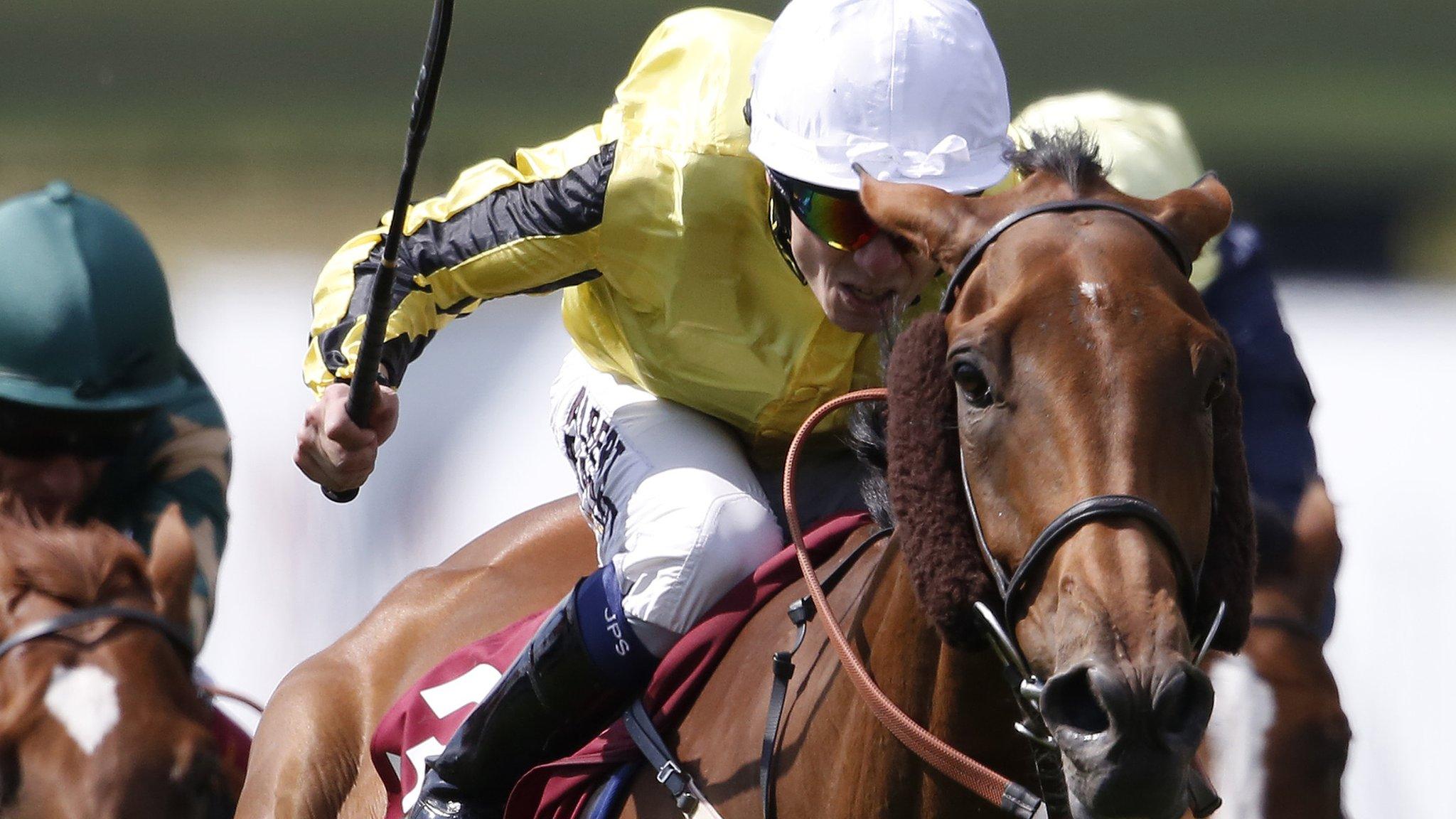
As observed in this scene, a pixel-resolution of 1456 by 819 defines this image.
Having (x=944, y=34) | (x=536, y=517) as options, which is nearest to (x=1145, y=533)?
(x=944, y=34)

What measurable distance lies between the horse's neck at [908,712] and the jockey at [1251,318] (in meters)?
0.95

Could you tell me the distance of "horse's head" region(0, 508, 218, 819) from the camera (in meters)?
3.30

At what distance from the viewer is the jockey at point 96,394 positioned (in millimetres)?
4055

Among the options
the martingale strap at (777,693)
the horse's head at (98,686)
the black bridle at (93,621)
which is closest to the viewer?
the martingale strap at (777,693)

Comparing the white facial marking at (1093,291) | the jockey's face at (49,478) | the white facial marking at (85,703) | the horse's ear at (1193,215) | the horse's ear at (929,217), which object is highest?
the horse's ear at (929,217)

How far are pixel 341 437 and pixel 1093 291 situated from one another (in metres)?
1.21

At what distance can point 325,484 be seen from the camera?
271 centimetres

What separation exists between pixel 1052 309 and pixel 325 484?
129 cm

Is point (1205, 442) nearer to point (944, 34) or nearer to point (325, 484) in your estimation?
point (944, 34)

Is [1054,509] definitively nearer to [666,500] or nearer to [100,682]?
[666,500]

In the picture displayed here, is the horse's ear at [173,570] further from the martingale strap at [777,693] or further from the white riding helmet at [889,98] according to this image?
the white riding helmet at [889,98]

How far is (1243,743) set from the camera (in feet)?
9.80

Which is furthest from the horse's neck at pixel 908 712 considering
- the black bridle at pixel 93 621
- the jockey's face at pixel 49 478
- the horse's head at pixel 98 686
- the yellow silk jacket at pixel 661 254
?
the jockey's face at pixel 49 478

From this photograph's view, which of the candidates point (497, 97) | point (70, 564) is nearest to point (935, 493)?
point (70, 564)
